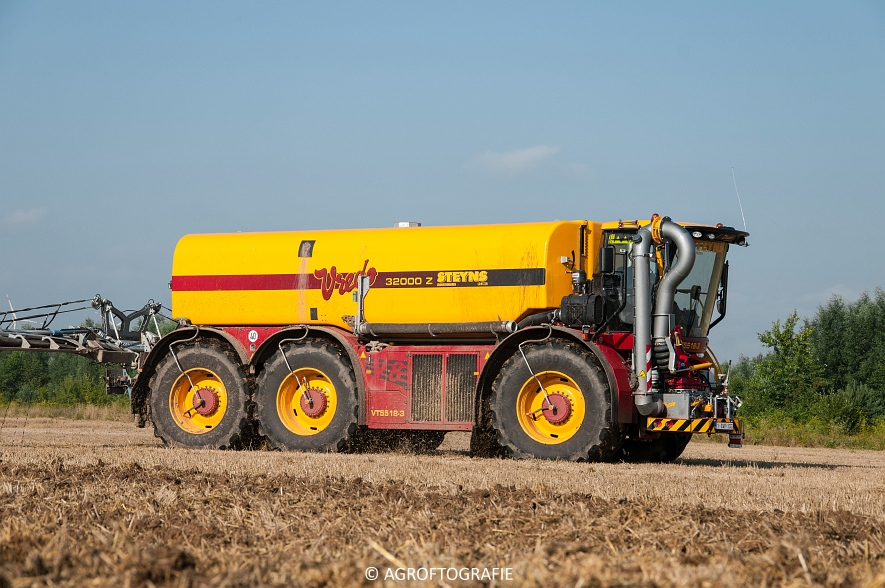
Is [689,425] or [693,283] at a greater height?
[693,283]

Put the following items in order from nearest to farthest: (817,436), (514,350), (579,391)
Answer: (579,391)
(514,350)
(817,436)

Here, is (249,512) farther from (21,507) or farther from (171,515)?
(21,507)

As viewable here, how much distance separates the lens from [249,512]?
8.42m

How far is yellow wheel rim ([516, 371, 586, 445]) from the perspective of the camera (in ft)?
48.6

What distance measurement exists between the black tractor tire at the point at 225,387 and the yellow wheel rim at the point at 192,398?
0.19ft

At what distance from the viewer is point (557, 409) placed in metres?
14.8

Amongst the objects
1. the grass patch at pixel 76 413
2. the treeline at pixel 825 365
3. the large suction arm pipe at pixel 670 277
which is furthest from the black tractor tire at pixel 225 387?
the treeline at pixel 825 365

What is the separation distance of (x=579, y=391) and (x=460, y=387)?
65.9 inches

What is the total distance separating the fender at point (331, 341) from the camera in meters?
16.2

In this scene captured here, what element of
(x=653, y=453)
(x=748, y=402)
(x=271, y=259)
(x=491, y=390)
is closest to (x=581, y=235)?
(x=491, y=390)

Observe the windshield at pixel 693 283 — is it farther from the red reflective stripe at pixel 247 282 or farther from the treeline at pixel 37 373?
the treeline at pixel 37 373

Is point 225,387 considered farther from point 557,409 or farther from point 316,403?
point 557,409

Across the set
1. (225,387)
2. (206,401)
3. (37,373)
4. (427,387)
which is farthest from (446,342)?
(37,373)

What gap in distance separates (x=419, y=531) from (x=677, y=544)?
1.56m
